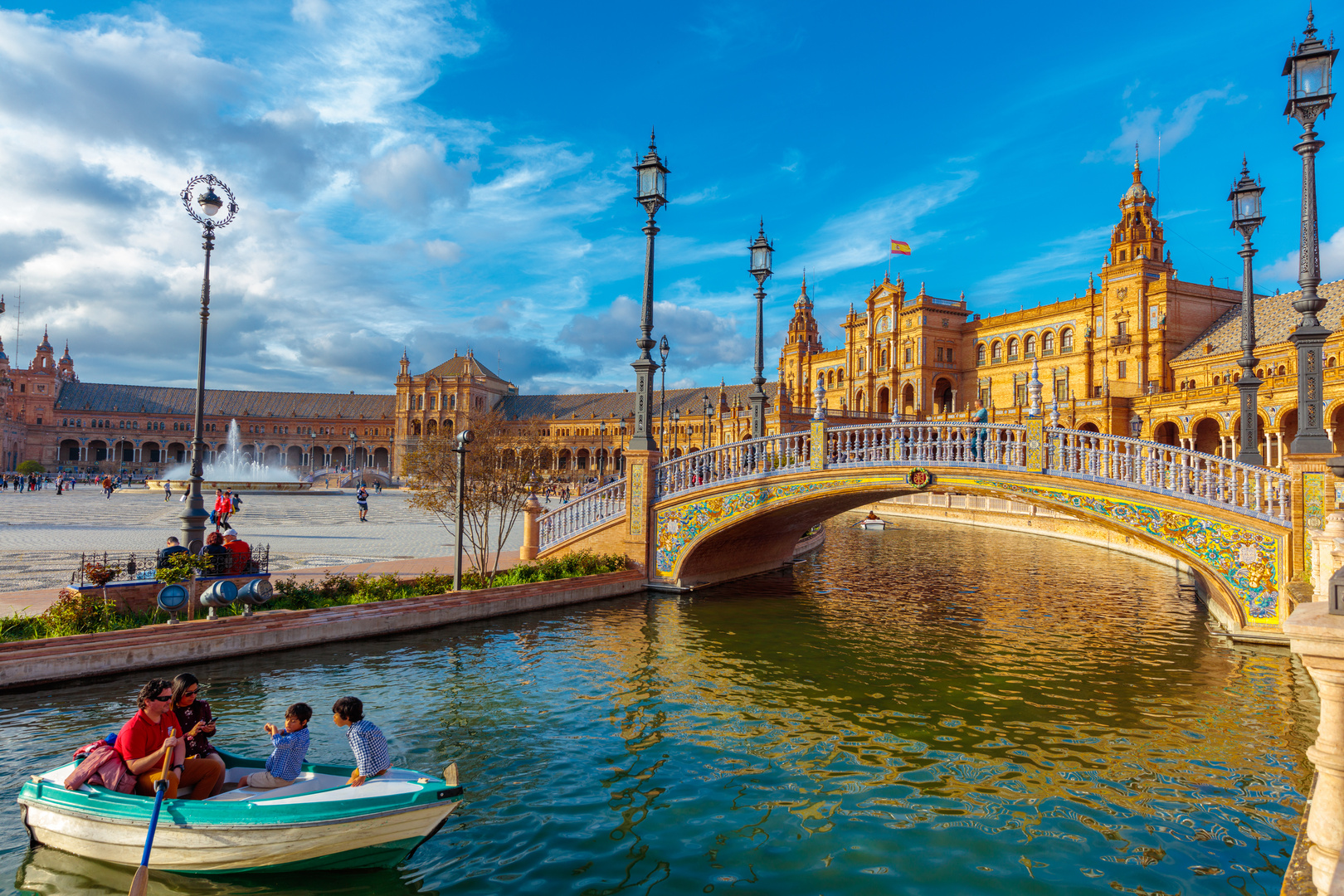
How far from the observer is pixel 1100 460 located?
16.4 metres

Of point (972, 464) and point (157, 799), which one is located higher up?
point (972, 464)

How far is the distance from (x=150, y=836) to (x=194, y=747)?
3.09 ft

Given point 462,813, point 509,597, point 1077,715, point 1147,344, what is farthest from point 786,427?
point 462,813

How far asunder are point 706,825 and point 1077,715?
649 cm

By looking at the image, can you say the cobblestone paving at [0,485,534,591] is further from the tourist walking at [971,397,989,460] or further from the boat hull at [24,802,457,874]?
the tourist walking at [971,397,989,460]

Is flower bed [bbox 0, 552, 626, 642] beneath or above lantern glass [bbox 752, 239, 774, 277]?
beneath

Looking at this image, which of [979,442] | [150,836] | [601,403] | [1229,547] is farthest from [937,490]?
[601,403]

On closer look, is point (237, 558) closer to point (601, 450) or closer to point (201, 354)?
point (201, 354)

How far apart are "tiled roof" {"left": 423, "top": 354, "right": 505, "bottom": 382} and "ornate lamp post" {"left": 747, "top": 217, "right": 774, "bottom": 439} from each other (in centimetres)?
11455

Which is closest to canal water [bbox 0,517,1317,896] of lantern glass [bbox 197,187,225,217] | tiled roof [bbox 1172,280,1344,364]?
lantern glass [bbox 197,187,225,217]

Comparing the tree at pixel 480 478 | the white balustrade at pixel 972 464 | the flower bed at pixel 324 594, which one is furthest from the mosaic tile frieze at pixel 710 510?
the tree at pixel 480 478

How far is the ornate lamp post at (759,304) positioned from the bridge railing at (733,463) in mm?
968

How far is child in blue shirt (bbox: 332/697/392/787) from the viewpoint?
6809 millimetres

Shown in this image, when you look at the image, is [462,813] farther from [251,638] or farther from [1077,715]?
[1077,715]
